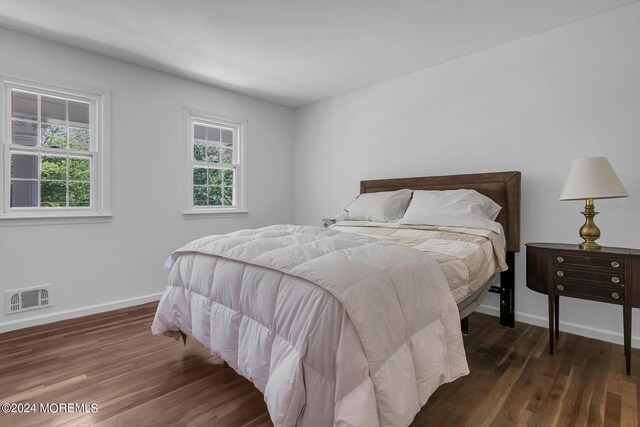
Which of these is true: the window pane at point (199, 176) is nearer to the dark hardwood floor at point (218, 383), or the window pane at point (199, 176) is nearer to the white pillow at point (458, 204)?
the dark hardwood floor at point (218, 383)

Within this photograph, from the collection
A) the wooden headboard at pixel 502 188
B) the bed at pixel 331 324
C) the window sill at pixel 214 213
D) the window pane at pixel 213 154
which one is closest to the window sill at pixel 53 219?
the window sill at pixel 214 213

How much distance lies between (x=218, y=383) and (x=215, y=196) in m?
2.61

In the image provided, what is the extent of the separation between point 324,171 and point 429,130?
1.55m

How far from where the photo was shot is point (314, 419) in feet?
3.88

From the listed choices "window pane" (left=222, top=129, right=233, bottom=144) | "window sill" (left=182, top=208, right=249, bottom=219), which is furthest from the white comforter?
"window pane" (left=222, top=129, right=233, bottom=144)

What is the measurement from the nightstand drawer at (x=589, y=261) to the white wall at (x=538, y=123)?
55cm

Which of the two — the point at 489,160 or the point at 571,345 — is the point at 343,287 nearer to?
the point at 571,345

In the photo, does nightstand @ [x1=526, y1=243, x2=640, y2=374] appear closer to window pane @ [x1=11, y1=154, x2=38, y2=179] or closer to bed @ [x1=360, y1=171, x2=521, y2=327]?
bed @ [x1=360, y1=171, x2=521, y2=327]

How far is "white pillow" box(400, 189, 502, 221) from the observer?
2605 mm

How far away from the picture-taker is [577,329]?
8.34 feet

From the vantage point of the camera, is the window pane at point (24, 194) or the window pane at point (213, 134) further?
the window pane at point (213, 134)

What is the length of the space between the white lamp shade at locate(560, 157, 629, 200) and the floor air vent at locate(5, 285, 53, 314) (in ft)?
13.7

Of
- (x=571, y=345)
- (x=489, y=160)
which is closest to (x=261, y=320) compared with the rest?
(x=571, y=345)

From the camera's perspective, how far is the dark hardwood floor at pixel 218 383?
1.54 m
